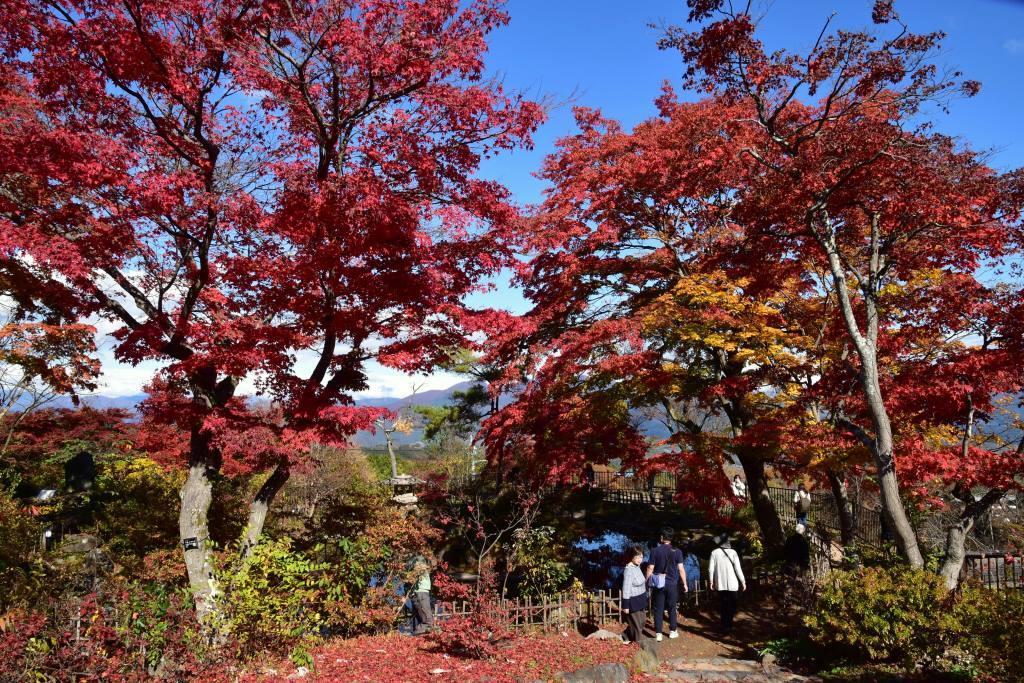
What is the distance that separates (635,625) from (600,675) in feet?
5.52

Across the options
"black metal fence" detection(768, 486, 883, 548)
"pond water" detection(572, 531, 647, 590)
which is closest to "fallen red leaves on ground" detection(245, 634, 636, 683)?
"pond water" detection(572, 531, 647, 590)

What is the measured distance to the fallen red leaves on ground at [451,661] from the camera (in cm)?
652

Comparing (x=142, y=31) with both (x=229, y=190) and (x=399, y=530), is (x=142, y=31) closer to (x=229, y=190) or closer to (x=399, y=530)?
(x=229, y=190)

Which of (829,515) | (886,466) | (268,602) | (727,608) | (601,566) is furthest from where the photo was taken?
(829,515)

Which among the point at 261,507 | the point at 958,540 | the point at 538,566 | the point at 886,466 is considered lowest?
the point at 538,566

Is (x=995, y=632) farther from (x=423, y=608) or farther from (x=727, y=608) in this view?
(x=423, y=608)

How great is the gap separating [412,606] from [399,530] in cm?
155

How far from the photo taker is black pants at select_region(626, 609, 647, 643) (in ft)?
26.6

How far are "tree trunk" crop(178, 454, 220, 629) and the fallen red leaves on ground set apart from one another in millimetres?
1577

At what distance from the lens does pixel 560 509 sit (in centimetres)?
1669

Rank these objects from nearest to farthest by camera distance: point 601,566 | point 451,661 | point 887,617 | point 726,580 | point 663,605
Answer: point 887,617 → point 451,661 → point 663,605 → point 726,580 → point 601,566

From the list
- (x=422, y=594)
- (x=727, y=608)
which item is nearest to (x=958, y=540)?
(x=727, y=608)

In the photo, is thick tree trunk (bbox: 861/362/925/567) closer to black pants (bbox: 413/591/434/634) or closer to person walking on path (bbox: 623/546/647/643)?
person walking on path (bbox: 623/546/647/643)

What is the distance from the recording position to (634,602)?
8.14 m
